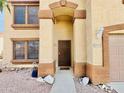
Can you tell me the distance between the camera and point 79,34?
13.1 metres

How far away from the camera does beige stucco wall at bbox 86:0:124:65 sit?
35.5 ft

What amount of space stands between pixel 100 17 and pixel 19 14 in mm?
9361

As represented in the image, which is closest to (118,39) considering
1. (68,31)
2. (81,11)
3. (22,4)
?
(81,11)

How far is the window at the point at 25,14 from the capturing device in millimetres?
17359

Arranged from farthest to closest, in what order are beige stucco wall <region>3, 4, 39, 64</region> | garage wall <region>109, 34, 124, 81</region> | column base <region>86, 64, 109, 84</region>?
beige stucco wall <region>3, 4, 39, 64</region> → garage wall <region>109, 34, 124, 81</region> → column base <region>86, 64, 109, 84</region>

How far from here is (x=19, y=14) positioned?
17.4 m

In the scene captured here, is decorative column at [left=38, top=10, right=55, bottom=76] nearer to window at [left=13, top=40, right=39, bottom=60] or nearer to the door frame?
the door frame

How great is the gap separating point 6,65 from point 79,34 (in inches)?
332

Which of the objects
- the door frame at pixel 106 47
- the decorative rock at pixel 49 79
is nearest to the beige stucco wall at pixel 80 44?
the door frame at pixel 106 47

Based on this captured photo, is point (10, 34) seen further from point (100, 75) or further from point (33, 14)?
point (100, 75)

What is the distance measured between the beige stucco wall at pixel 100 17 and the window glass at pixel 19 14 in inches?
335

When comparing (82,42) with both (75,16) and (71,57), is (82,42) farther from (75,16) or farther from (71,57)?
(71,57)

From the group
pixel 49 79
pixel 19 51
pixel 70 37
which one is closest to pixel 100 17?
pixel 49 79

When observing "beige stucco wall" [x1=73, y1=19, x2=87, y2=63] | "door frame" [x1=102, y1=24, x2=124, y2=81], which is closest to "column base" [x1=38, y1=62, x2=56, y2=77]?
"beige stucco wall" [x1=73, y1=19, x2=87, y2=63]
